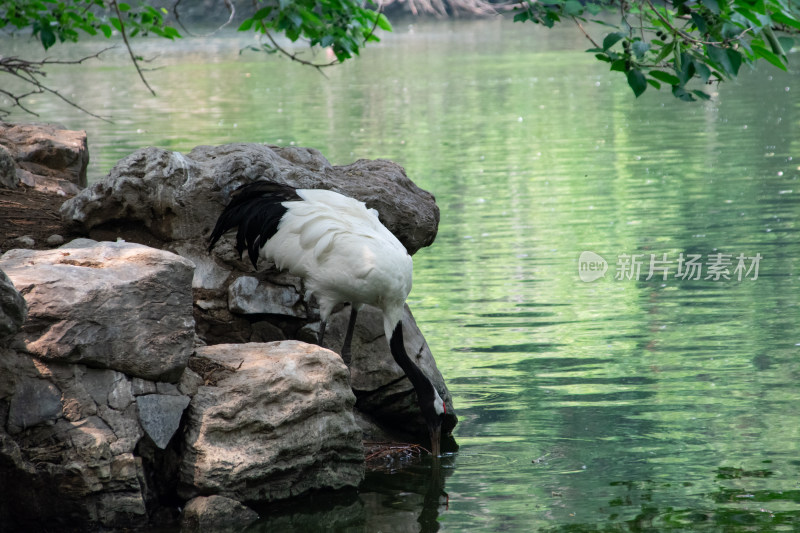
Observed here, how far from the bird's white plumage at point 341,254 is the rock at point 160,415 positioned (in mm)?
1418

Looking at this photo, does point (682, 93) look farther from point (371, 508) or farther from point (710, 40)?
point (371, 508)

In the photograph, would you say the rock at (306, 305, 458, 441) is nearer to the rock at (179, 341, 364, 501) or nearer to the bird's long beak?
the bird's long beak

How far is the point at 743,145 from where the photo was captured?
59.6ft

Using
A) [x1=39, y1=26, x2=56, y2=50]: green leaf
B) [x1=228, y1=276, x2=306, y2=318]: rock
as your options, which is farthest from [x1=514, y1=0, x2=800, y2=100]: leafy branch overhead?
[x1=39, y1=26, x2=56, y2=50]: green leaf

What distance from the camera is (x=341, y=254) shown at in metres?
6.43

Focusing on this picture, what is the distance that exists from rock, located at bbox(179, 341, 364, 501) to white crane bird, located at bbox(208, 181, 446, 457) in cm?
67

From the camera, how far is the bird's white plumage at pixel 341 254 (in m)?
6.38

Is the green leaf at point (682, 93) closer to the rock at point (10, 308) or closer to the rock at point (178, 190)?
the rock at point (178, 190)

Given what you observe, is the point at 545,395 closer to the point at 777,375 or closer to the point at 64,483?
the point at 777,375

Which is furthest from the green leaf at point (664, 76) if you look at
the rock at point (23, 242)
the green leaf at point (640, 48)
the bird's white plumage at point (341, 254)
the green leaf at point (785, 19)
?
the rock at point (23, 242)

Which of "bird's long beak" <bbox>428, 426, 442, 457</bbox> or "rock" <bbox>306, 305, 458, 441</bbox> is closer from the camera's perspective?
"bird's long beak" <bbox>428, 426, 442, 457</bbox>

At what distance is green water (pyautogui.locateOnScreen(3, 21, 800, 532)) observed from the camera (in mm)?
5805

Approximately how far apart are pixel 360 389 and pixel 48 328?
2.28m

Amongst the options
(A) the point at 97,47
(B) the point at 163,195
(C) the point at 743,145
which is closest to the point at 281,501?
(B) the point at 163,195
